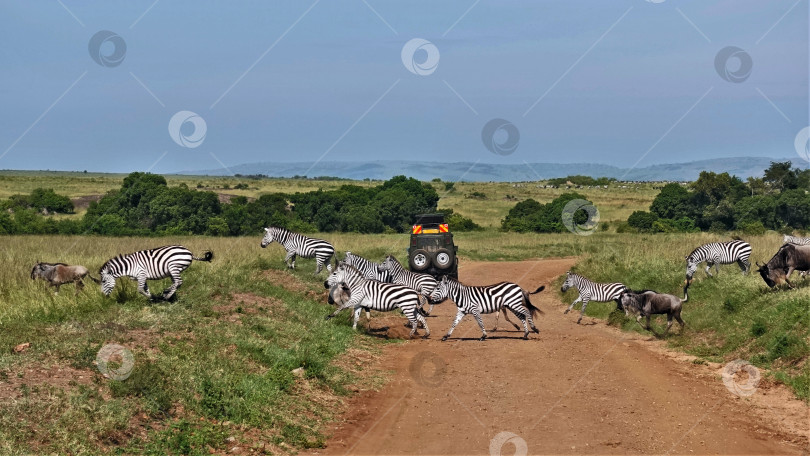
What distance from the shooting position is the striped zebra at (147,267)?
16203 mm

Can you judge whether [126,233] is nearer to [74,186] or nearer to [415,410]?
[415,410]

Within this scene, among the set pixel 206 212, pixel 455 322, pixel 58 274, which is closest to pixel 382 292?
pixel 455 322

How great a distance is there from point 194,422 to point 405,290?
8346 millimetres

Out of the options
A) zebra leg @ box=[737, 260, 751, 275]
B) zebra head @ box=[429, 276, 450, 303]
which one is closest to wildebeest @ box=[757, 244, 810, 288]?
zebra leg @ box=[737, 260, 751, 275]

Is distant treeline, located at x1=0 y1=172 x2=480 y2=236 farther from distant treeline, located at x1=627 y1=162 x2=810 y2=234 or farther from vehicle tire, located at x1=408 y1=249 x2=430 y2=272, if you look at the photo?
vehicle tire, located at x1=408 y1=249 x2=430 y2=272

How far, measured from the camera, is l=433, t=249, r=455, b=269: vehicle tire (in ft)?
80.8

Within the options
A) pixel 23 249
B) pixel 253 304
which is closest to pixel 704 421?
pixel 253 304

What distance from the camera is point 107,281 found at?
1611 cm

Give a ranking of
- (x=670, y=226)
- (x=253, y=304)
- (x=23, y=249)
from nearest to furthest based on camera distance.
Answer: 1. (x=253, y=304)
2. (x=23, y=249)
3. (x=670, y=226)

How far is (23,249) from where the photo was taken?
28000mm
